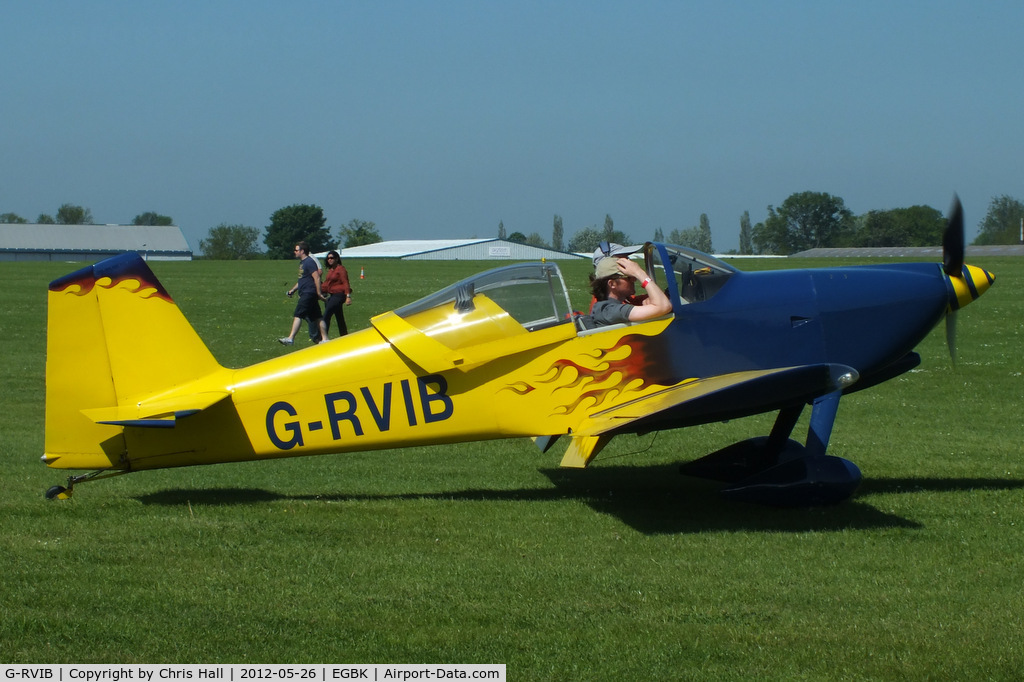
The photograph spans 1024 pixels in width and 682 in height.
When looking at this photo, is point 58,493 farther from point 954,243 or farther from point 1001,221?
point 1001,221

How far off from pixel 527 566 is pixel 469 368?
172 centimetres

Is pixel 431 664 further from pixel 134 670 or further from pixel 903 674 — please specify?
pixel 903 674

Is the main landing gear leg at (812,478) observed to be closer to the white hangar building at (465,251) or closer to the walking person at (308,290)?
the walking person at (308,290)

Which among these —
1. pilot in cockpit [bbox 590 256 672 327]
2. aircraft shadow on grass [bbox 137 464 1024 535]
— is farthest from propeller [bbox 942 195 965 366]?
pilot in cockpit [bbox 590 256 672 327]

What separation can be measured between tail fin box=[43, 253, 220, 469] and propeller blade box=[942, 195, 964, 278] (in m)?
5.91

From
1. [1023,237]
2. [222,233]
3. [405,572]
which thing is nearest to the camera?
[405,572]

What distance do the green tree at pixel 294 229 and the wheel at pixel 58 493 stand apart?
409ft

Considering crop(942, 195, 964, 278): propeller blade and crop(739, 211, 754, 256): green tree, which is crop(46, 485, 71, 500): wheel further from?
crop(739, 211, 754, 256): green tree

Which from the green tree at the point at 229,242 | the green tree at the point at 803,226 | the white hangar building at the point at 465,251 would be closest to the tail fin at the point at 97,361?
the white hangar building at the point at 465,251

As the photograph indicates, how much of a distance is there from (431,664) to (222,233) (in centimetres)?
16142

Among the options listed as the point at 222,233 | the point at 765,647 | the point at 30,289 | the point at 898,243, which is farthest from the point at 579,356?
the point at 222,233

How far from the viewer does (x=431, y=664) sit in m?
4.43

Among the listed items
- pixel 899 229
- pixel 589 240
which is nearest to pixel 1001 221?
pixel 899 229

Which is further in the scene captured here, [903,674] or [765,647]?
[765,647]
